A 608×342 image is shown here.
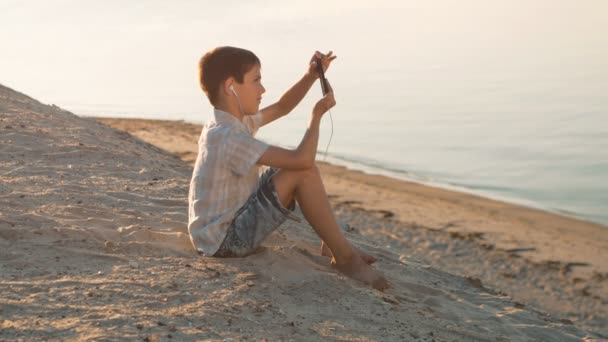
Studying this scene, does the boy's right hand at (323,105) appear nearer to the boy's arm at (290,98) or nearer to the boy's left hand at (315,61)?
the boy's left hand at (315,61)

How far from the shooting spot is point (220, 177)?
164 inches

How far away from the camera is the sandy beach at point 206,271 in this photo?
3402mm

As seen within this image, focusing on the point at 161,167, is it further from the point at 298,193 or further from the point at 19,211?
the point at 298,193

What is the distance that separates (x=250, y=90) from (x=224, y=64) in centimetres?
21

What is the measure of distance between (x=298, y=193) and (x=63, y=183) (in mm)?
2370

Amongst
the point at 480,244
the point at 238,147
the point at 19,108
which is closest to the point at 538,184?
the point at 480,244

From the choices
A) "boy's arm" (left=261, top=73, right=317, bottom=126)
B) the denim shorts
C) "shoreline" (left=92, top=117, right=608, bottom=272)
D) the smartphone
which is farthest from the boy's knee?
"shoreline" (left=92, top=117, right=608, bottom=272)

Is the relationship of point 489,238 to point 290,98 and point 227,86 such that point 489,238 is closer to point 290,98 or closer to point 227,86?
point 290,98

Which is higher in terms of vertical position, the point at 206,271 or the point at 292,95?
the point at 292,95

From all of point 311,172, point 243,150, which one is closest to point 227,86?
point 243,150

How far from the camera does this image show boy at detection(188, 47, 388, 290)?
4031 millimetres

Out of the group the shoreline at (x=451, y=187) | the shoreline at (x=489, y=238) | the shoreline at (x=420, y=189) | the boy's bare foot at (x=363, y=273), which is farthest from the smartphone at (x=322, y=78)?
the shoreline at (x=451, y=187)

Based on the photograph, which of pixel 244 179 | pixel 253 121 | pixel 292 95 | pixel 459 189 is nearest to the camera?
pixel 244 179

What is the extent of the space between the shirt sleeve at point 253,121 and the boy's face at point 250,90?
22cm
